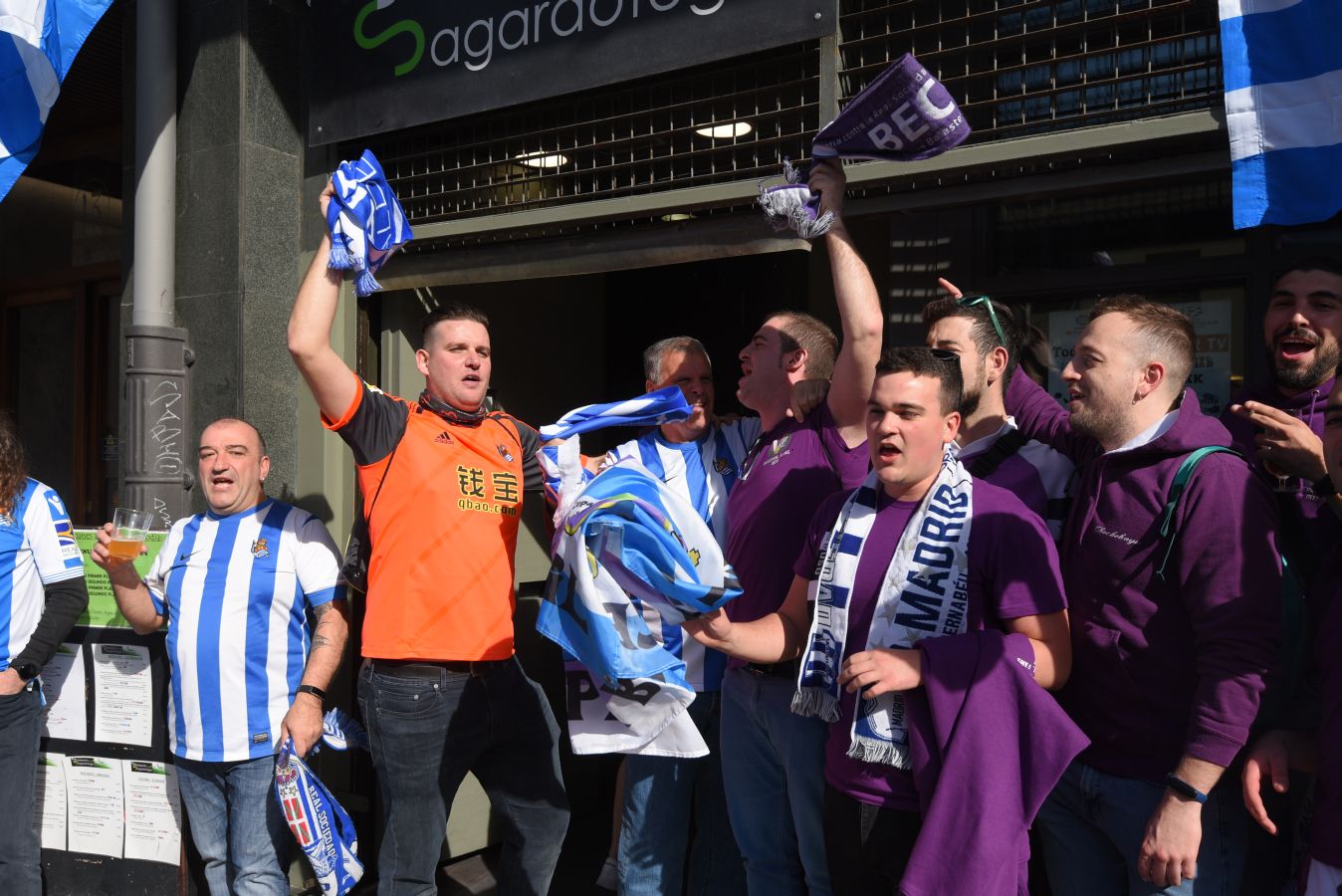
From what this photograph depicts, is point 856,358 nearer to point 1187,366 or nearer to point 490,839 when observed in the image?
point 1187,366

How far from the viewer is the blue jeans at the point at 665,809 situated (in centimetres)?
334

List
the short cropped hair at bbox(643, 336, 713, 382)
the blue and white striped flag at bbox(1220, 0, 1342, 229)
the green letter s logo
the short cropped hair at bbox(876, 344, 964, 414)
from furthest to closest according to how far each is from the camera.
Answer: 1. the green letter s logo
2. the short cropped hair at bbox(643, 336, 713, 382)
3. the blue and white striped flag at bbox(1220, 0, 1342, 229)
4. the short cropped hair at bbox(876, 344, 964, 414)

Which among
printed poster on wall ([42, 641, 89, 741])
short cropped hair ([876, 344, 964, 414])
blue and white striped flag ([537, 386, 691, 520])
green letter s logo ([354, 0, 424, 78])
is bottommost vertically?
printed poster on wall ([42, 641, 89, 741])

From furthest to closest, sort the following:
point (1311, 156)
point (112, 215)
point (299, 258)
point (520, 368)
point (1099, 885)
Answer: point (112, 215)
point (520, 368)
point (299, 258)
point (1311, 156)
point (1099, 885)

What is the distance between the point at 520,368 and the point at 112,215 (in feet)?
12.0

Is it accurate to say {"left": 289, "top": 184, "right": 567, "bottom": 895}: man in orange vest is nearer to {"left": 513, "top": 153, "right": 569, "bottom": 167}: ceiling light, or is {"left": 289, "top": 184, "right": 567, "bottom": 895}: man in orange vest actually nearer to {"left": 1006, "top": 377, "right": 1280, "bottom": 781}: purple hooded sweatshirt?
{"left": 513, "top": 153, "right": 569, "bottom": 167}: ceiling light

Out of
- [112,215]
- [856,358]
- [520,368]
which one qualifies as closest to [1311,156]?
[856,358]

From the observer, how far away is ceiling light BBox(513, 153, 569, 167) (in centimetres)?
423

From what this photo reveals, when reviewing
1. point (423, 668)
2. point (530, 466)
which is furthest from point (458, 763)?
point (530, 466)

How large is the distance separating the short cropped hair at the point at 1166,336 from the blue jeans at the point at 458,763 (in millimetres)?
2181

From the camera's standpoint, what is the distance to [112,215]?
7.05 m

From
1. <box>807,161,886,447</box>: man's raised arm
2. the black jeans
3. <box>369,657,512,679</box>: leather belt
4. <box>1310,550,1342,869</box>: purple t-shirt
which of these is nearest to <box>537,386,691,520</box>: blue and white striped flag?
<box>807,161,886,447</box>: man's raised arm

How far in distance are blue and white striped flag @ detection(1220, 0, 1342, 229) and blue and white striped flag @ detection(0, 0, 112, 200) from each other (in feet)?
13.5

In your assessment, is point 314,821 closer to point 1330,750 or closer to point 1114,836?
point 1114,836
